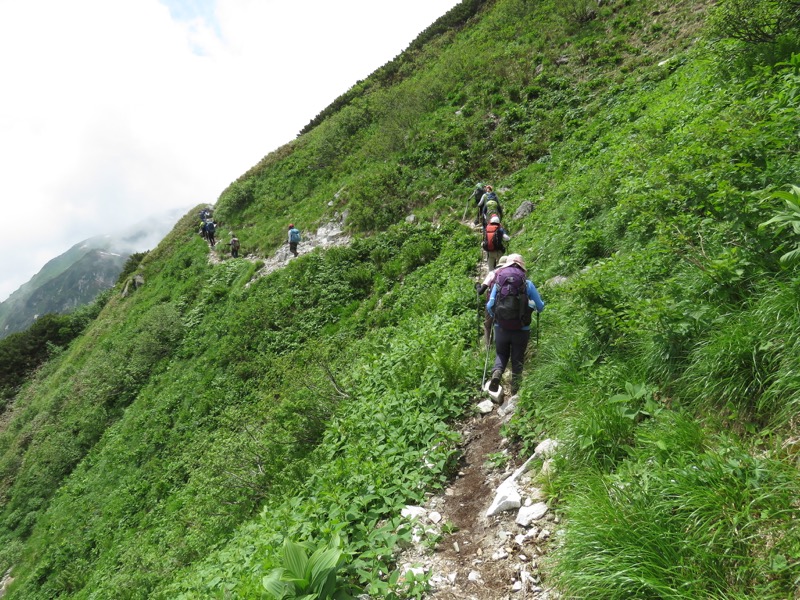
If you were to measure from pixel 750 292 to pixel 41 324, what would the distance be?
5511cm

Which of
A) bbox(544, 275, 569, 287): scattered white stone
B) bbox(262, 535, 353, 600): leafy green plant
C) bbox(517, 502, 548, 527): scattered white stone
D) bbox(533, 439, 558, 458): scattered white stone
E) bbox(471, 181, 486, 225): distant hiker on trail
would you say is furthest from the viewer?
bbox(471, 181, 486, 225): distant hiker on trail

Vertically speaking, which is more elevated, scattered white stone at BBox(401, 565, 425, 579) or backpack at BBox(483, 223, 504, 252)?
backpack at BBox(483, 223, 504, 252)

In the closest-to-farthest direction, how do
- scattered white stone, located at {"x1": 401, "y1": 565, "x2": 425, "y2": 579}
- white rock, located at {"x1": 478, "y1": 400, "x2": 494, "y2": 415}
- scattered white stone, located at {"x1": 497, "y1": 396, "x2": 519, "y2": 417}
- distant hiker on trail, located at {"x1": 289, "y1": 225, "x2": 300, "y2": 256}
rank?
scattered white stone, located at {"x1": 401, "y1": 565, "x2": 425, "y2": 579} → scattered white stone, located at {"x1": 497, "y1": 396, "x2": 519, "y2": 417} → white rock, located at {"x1": 478, "y1": 400, "x2": 494, "y2": 415} → distant hiker on trail, located at {"x1": 289, "y1": 225, "x2": 300, "y2": 256}

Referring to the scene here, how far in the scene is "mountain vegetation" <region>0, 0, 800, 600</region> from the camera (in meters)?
2.89

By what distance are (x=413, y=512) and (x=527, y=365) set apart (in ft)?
9.69

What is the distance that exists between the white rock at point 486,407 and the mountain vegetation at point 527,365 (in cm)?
27

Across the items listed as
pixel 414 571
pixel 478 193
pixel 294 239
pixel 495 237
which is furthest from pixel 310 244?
pixel 414 571

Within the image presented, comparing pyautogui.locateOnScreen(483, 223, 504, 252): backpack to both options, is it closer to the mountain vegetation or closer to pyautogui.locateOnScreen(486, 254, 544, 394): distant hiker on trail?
the mountain vegetation

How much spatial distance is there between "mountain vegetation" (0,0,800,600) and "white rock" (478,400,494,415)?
269 millimetres

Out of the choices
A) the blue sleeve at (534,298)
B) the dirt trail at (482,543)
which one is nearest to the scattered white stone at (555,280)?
the blue sleeve at (534,298)

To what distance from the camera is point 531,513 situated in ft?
12.4

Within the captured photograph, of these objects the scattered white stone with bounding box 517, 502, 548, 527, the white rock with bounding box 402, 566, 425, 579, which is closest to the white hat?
the scattered white stone with bounding box 517, 502, 548, 527

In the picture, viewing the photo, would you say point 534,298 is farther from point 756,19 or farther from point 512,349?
point 756,19

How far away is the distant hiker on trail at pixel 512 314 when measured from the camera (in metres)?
5.85
